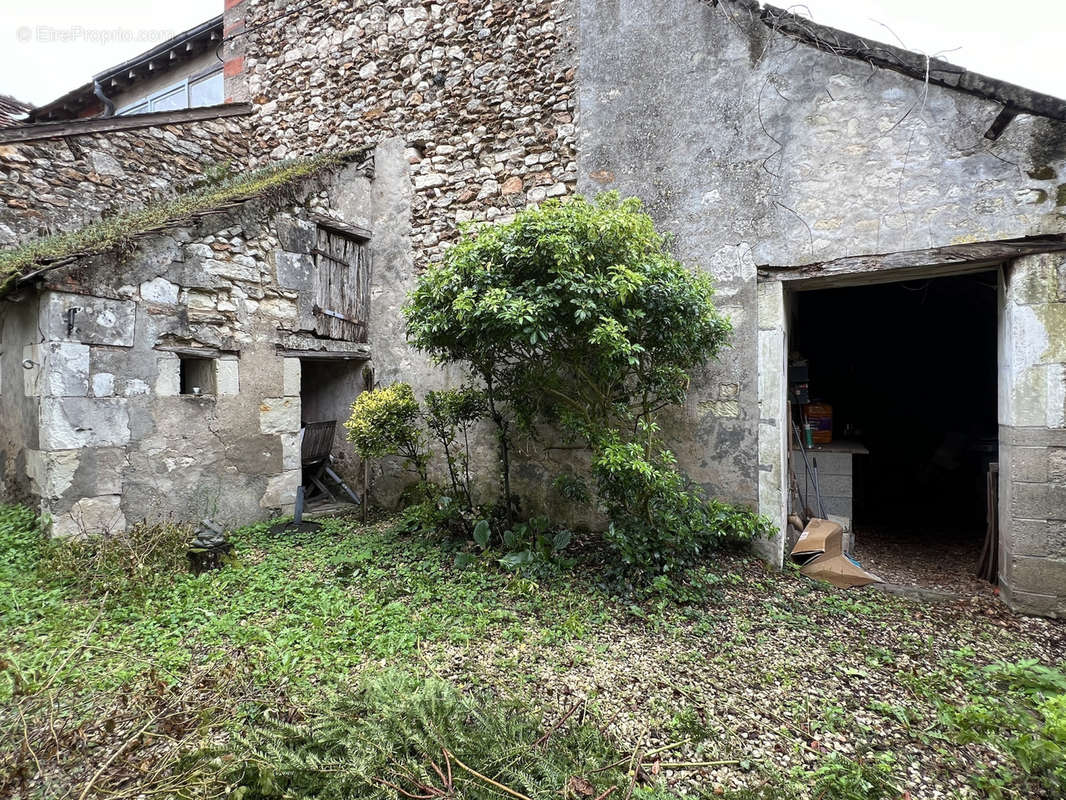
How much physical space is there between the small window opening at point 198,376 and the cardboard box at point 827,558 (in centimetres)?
574

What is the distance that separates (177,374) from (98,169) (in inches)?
135

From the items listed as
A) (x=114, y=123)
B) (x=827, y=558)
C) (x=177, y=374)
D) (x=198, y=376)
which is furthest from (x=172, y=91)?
(x=827, y=558)

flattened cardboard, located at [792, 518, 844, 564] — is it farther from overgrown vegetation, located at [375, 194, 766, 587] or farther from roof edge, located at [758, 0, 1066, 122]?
roof edge, located at [758, 0, 1066, 122]

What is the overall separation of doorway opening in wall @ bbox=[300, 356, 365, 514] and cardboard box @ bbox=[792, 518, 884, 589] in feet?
16.2

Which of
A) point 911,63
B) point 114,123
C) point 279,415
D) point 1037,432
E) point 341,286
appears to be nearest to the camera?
point 1037,432

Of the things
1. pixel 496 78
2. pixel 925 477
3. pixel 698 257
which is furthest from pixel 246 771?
pixel 925 477

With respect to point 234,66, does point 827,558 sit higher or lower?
lower

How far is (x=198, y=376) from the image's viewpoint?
492 centimetres

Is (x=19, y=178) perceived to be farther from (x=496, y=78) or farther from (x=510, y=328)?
(x=510, y=328)

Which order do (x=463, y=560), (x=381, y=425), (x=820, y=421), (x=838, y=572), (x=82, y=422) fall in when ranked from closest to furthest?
(x=82, y=422) < (x=838, y=572) < (x=463, y=560) < (x=381, y=425) < (x=820, y=421)

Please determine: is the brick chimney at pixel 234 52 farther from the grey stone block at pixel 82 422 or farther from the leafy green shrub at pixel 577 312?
the leafy green shrub at pixel 577 312

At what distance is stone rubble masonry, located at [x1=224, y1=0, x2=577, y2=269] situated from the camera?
529cm

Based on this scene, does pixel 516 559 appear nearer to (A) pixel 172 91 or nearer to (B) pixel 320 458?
(B) pixel 320 458

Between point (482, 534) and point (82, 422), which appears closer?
point (82, 422)
